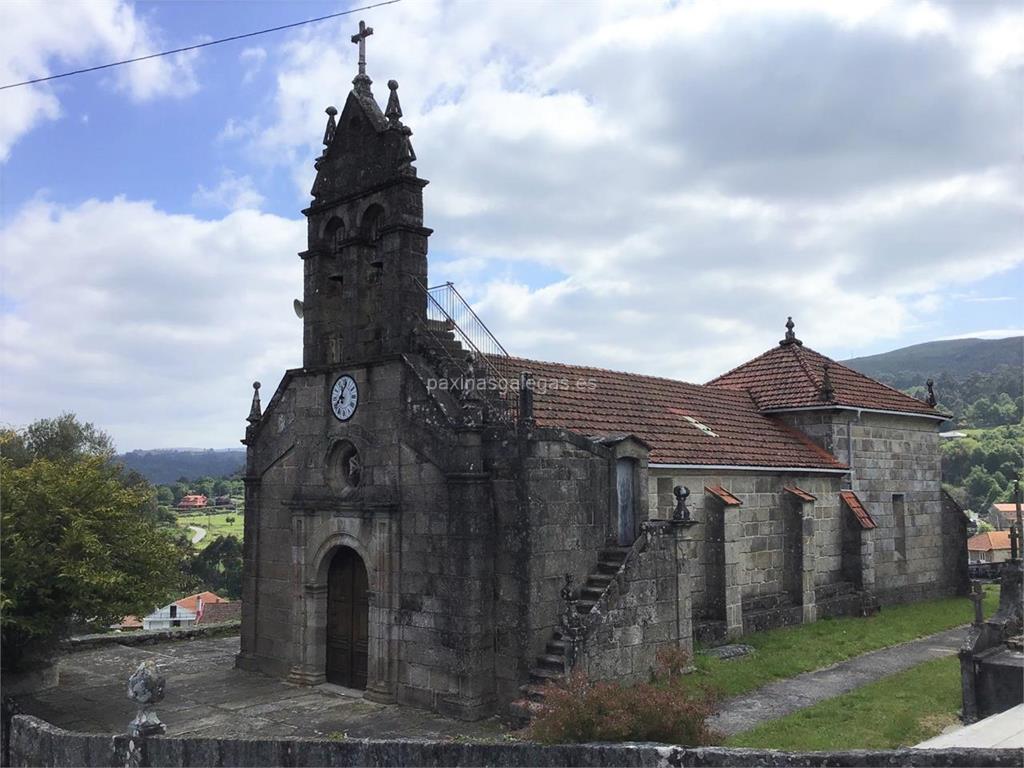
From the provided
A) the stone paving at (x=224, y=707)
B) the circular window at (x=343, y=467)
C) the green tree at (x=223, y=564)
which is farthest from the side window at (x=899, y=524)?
the green tree at (x=223, y=564)

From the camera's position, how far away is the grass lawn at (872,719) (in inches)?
476

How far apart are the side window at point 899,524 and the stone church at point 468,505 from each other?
294 cm

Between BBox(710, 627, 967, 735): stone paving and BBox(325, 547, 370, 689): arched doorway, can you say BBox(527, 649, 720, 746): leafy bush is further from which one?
BBox(325, 547, 370, 689): arched doorway

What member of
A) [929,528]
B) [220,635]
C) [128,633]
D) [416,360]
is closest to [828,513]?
[929,528]

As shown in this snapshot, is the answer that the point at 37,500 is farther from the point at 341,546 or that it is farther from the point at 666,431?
the point at 666,431

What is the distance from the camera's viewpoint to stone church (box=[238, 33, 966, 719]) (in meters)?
14.1

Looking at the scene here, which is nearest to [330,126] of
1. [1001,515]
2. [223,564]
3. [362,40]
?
[362,40]

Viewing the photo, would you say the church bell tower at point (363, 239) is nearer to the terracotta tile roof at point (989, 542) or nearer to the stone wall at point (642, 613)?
the stone wall at point (642, 613)

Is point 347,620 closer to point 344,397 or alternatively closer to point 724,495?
point 344,397

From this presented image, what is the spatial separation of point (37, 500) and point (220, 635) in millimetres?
9382

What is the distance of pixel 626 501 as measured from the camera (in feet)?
53.2

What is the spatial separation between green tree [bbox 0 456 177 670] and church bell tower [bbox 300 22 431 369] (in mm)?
4913

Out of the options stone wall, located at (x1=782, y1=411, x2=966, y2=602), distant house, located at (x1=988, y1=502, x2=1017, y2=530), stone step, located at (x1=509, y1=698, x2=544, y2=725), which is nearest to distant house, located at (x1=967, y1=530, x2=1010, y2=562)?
distant house, located at (x1=988, y1=502, x2=1017, y2=530)

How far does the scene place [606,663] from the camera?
14.0 meters
